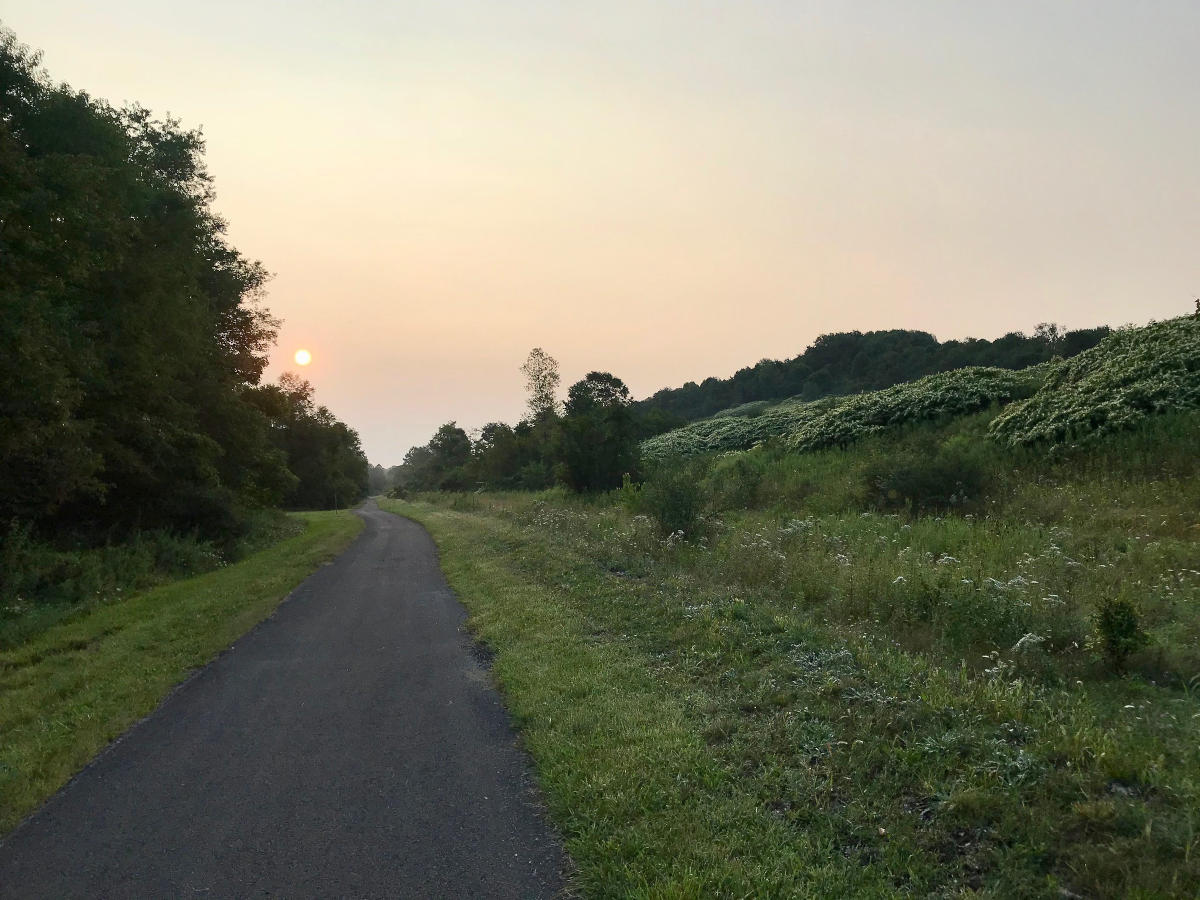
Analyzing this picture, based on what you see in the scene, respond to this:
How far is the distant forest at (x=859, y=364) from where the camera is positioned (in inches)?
1991

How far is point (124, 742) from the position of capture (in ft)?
21.7

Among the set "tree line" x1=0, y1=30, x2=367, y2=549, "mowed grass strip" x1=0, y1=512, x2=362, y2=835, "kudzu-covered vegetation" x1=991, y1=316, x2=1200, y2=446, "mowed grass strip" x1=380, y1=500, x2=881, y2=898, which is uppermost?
"tree line" x1=0, y1=30, x2=367, y2=549

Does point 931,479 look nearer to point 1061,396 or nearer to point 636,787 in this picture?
point 1061,396

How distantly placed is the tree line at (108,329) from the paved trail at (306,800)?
26.3 feet

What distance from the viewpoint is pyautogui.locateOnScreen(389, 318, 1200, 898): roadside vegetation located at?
13.4 feet

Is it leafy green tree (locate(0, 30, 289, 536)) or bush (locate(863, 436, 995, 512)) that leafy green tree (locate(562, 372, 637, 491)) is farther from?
bush (locate(863, 436, 995, 512))

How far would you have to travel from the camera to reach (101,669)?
29.6 feet

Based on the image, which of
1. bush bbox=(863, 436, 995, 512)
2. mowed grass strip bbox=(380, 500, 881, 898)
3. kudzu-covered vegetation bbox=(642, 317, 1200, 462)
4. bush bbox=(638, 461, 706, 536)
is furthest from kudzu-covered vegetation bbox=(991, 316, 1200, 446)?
mowed grass strip bbox=(380, 500, 881, 898)

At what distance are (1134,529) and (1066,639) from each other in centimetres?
556

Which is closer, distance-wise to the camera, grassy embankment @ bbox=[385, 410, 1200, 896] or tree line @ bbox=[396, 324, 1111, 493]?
grassy embankment @ bbox=[385, 410, 1200, 896]

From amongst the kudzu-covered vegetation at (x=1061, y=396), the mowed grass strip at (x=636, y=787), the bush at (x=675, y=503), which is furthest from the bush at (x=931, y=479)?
the mowed grass strip at (x=636, y=787)

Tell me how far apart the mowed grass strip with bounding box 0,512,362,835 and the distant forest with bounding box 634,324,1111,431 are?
45.6 m

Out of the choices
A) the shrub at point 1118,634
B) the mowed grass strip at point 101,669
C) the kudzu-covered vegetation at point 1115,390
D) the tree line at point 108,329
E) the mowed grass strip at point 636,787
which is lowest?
the mowed grass strip at point 636,787

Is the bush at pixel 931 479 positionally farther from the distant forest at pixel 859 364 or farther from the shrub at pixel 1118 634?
the distant forest at pixel 859 364
